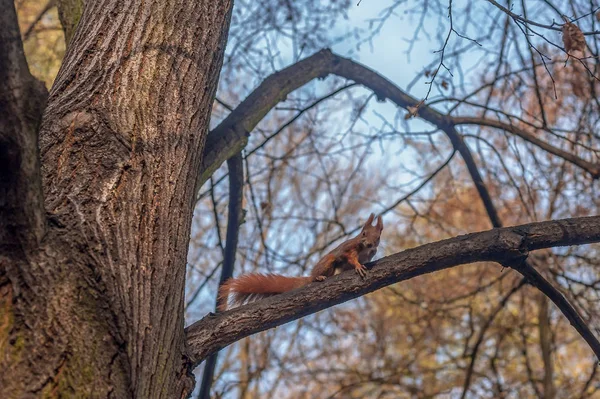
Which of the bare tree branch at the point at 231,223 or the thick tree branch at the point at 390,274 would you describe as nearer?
the thick tree branch at the point at 390,274

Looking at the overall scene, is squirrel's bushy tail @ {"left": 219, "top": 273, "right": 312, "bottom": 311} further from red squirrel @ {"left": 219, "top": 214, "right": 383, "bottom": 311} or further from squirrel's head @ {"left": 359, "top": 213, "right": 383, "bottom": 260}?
squirrel's head @ {"left": 359, "top": 213, "right": 383, "bottom": 260}

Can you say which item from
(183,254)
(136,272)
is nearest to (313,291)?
(183,254)

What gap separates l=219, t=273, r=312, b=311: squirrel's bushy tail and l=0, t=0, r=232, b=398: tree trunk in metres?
0.69

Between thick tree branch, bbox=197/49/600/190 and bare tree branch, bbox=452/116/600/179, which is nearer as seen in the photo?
thick tree branch, bbox=197/49/600/190

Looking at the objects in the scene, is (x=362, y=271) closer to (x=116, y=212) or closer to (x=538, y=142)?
(x=116, y=212)

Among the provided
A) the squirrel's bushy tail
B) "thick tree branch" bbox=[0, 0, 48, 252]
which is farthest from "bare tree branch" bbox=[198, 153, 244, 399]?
"thick tree branch" bbox=[0, 0, 48, 252]

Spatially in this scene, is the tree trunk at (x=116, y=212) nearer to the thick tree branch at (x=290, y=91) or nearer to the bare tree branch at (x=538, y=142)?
the thick tree branch at (x=290, y=91)

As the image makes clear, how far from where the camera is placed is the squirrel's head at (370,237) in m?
3.47

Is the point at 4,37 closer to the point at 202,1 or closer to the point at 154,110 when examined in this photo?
the point at 154,110

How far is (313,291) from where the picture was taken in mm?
2264

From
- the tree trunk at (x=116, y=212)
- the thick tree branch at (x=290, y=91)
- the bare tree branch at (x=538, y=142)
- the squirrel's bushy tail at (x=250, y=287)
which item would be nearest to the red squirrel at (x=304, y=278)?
the squirrel's bushy tail at (x=250, y=287)

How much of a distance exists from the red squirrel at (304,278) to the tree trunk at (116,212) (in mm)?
706

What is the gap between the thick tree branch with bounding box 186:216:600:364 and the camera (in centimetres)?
213

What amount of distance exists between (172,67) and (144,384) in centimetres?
124
